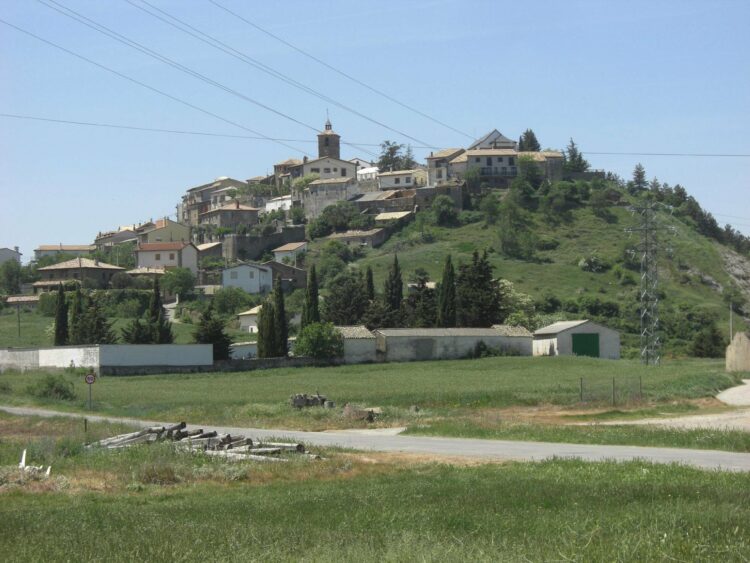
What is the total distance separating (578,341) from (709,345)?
16024mm

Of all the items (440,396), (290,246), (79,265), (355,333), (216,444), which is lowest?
(216,444)

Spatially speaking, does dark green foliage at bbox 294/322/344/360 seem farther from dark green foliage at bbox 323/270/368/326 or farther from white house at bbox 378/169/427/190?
white house at bbox 378/169/427/190

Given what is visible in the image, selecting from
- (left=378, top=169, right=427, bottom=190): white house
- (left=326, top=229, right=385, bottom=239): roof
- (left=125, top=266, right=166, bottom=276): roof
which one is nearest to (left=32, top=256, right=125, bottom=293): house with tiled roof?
(left=125, top=266, right=166, bottom=276): roof

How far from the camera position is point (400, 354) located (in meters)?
81.9

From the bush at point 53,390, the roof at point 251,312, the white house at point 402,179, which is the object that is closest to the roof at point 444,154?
the white house at point 402,179

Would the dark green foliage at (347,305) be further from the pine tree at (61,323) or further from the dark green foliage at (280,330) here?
the pine tree at (61,323)

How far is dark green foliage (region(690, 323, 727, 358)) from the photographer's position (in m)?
94.2

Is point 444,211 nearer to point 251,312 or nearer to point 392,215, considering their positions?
point 392,215

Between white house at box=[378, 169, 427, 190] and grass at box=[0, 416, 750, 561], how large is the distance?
151 metres

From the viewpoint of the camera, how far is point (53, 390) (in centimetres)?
5444

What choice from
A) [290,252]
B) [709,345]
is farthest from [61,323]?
[290,252]

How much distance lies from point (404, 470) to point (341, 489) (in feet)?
12.0

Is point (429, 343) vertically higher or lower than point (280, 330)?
lower

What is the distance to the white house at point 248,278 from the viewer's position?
134 m
